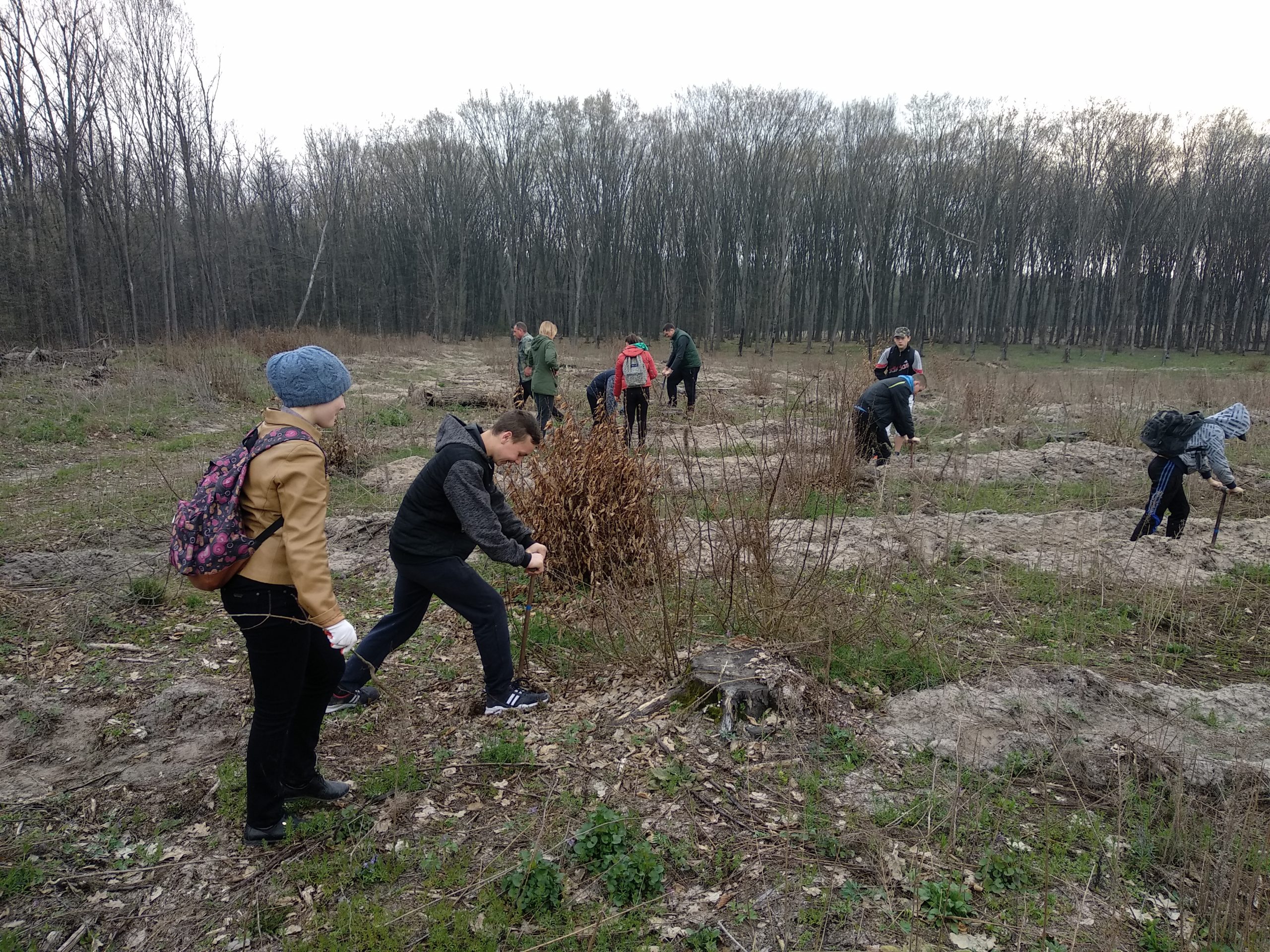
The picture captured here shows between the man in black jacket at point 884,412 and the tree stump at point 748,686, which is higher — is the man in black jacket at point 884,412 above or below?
above

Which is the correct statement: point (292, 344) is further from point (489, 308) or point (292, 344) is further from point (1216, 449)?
point (489, 308)

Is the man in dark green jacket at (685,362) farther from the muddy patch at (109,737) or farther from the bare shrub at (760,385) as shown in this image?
the muddy patch at (109,737)

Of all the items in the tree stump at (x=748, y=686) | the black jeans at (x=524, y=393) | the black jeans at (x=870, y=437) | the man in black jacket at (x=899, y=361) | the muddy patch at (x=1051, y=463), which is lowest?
the tree stump at (x=748, y=686)

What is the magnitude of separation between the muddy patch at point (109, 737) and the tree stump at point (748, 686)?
91.8 inches

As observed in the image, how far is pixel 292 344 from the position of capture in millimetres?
21500

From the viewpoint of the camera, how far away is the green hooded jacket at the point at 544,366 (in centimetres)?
942

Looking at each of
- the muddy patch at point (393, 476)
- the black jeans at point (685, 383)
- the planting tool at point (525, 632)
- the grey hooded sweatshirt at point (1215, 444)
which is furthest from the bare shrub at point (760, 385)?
the planting tool at point (525, 632)

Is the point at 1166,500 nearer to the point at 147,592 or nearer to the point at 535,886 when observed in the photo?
the point at 535,886

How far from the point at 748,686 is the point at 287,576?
2.13 m

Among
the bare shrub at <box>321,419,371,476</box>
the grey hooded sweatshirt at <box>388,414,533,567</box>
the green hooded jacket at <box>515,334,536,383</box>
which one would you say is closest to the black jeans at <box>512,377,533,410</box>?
the green hooded jacket at <box>515,334,536,383</box>

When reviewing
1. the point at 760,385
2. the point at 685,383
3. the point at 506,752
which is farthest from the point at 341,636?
the point at 760,385

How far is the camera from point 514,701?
3.59m

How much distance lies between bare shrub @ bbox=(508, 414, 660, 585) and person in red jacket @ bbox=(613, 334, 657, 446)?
3566 millimetres

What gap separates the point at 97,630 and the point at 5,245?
24.5 meters
